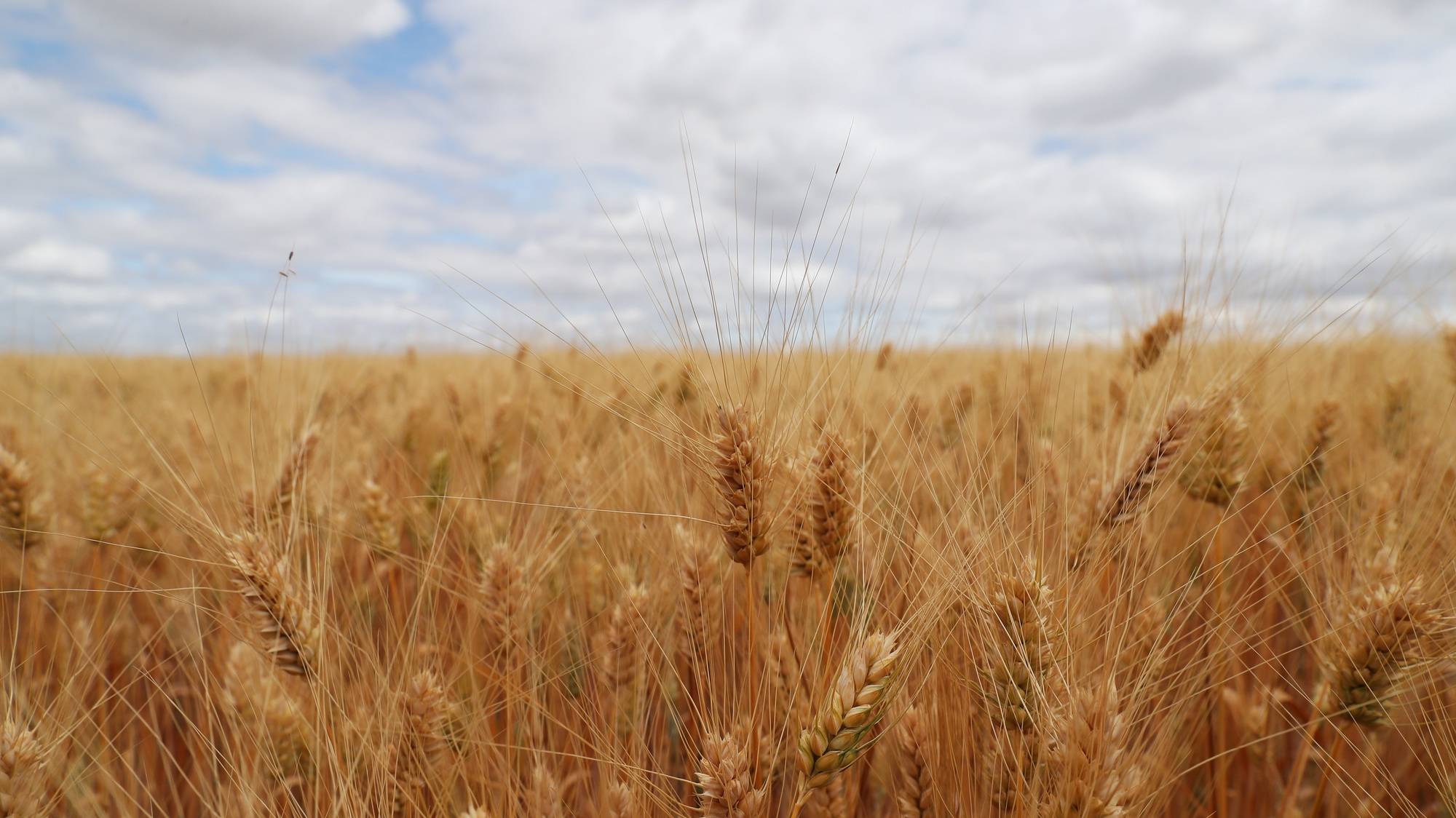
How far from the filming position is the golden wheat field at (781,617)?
1.12 m

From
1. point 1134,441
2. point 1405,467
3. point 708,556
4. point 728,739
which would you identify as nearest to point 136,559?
point 708,556

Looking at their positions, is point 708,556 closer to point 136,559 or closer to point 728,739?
point 728,739

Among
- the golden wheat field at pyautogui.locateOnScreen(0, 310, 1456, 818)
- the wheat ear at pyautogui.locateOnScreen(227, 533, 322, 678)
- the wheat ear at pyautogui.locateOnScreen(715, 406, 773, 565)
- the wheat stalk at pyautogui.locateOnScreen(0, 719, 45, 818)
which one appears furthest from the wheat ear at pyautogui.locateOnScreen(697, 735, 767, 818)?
the wheat stalk at pyautogui.locateOnScreen(0, 719, 45, 818)

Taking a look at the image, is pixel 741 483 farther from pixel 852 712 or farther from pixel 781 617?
pixel 852 712

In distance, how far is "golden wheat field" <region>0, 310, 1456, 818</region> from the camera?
3.69 feet

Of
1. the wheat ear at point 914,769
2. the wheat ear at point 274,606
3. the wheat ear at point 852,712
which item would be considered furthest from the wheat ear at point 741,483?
the wheat ear at point 274,606

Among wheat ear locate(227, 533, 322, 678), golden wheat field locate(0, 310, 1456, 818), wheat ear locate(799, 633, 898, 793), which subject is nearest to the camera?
wheat ear locate(799, 633, 898, 793)

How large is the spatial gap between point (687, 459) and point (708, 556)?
20 centimetres

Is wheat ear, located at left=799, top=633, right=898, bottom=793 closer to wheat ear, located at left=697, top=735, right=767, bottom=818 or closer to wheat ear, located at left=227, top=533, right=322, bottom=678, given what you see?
wheat ear, located at left=697, top=735, right=767, bottom=818

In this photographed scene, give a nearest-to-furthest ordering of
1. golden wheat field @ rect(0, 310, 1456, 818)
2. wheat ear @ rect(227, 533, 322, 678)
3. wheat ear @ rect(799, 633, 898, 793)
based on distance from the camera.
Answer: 1. wheat ear @ rect(799, 633, 898, 793)
2. golden wheat field @ rect(0, 310, 1456, 818)
3. wheat ear @ rect(227, 533, 322, 678)

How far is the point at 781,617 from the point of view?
1176 mm

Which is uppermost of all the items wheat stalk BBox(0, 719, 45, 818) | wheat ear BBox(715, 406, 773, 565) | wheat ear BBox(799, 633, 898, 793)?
wheat ear BBox(715, 406, 773, 565)

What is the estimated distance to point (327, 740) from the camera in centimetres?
118

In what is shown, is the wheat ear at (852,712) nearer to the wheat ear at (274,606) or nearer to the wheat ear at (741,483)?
the wheat ear at (741,483)
